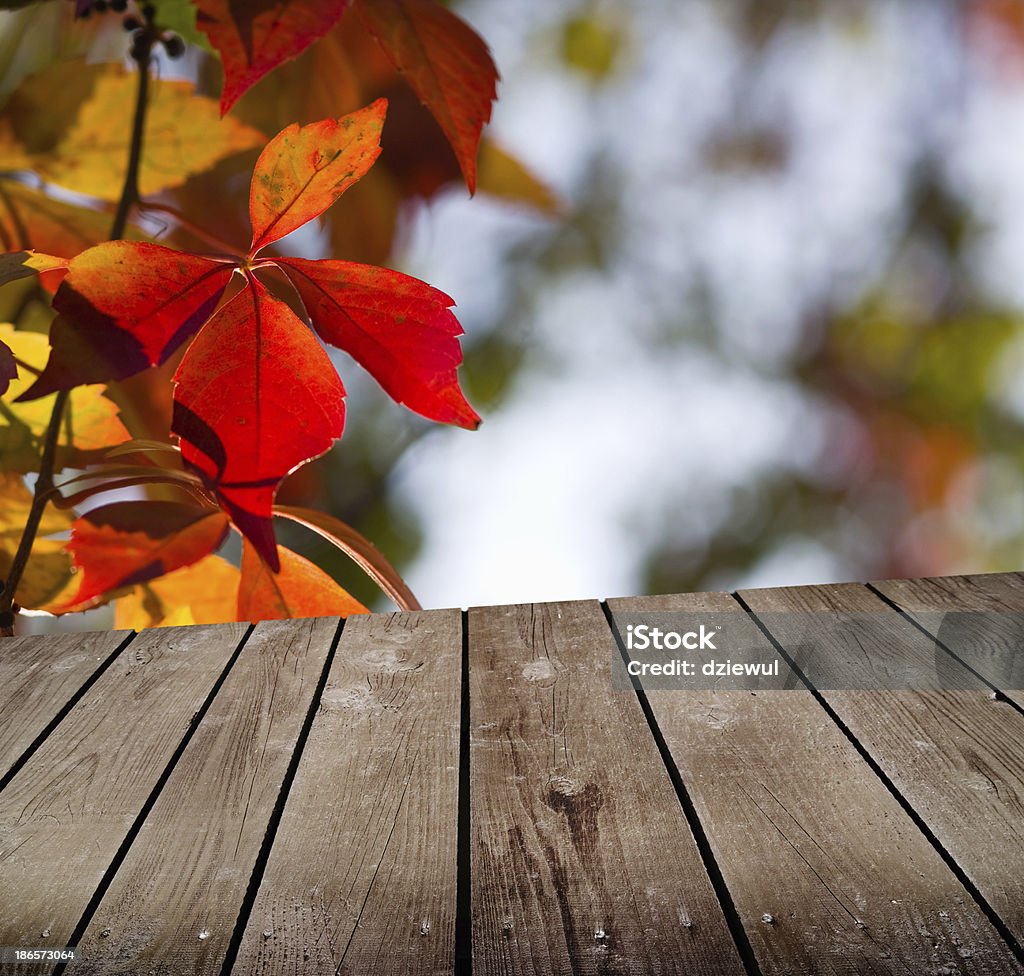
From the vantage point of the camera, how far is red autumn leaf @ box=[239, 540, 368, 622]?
0.84 m

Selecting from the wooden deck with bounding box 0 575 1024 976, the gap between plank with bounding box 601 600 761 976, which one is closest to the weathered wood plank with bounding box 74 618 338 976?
the wooden deck with bounding box 0 575 1024 976

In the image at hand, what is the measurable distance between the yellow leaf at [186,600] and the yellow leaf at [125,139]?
32cm

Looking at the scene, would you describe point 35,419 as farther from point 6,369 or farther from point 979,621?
point 979,621

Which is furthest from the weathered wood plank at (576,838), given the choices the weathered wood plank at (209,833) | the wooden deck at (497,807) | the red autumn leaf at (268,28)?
the red autumn leaf at (268,28)

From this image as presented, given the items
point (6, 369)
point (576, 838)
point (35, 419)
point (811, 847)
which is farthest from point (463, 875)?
point (35, 419)

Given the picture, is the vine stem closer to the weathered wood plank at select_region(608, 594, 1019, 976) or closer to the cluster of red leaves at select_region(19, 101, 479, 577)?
the cluster of red leaves at select_region(19, 101, 479, 577)

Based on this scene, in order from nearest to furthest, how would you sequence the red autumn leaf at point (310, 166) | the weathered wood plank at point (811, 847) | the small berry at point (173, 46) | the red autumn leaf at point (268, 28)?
the weathered wood plank at point (811, 847) → the red autumn leaf at point (310, 166) → the red autumn leaf at point (268, 28) → the small berry at point (173, 46)

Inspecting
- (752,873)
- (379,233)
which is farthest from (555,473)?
(752,873)

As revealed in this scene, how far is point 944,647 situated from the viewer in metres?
0.79

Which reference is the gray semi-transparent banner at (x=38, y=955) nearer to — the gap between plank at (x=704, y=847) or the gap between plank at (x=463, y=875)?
the gap between plank at (x=463, y=875)

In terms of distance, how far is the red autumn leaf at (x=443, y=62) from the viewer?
29.5 inches

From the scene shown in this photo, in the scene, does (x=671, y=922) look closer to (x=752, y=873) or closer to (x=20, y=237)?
(x=752, y=873)

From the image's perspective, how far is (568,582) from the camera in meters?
1.14

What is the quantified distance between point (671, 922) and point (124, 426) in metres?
0.62
